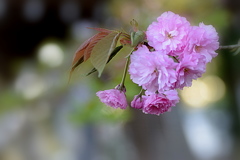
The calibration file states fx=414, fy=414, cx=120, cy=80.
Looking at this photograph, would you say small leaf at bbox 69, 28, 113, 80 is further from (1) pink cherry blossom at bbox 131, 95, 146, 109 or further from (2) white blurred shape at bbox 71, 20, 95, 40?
(2) white blurred shape at bbox 71, 20, 95, 40

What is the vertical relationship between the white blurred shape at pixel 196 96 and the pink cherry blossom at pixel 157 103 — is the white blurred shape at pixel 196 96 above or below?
above

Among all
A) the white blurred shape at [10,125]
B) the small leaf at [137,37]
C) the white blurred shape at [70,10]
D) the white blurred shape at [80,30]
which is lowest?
the white blurred shape at [10,125]

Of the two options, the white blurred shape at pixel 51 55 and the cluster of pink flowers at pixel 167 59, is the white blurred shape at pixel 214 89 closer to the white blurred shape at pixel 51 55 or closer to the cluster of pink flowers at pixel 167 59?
the white blurred shape at pixel 51 55

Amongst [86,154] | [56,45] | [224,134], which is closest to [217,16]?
[56,45]

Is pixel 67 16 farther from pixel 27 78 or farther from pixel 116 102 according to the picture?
pixel 116 102

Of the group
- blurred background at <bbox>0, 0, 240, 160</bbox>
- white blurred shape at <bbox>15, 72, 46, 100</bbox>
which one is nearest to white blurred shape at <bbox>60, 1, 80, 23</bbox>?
blurred background at <bbox>0, 0, 240, 160</bbox>

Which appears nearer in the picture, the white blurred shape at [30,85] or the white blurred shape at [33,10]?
the white blurred shape at [30,85]

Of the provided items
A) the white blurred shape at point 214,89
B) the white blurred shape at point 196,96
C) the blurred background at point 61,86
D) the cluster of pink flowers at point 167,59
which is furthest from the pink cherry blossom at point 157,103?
the white blurred shape at point 214,89
